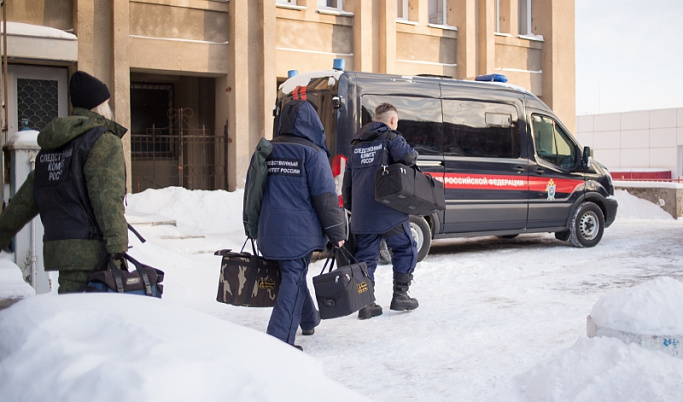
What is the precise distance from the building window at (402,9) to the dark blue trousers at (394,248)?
12.8m

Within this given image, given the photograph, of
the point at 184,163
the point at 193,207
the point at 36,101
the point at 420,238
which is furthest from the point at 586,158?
the point at 36,101

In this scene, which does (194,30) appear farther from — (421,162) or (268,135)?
(421,162)

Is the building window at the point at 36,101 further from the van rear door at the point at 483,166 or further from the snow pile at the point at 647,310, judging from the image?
the snow pile at the point at 647,310

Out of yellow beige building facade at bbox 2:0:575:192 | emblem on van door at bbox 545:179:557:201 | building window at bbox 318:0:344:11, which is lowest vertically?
emblem on van door at bbox 545:179:557:201

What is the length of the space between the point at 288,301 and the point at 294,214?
0.61 meters

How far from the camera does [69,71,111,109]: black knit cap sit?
3.88 m

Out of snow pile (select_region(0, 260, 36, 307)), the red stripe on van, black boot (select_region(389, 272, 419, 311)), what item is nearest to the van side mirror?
the red stripe on van

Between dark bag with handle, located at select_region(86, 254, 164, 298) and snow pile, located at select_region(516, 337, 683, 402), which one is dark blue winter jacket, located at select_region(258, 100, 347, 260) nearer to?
dark bag with handle, located at select_region(86, 254, 164, 298)

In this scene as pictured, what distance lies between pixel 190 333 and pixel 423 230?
7563 mm

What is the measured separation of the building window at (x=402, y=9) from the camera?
1833 centimetres

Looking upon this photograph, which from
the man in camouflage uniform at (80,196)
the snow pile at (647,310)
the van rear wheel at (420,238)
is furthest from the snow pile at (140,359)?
the van rear wheel at (420,238)

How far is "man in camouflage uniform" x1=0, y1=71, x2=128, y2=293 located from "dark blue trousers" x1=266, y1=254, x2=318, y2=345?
4.78 feet

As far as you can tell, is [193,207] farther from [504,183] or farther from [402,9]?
[402,9]

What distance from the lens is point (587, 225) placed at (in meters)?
11.1
